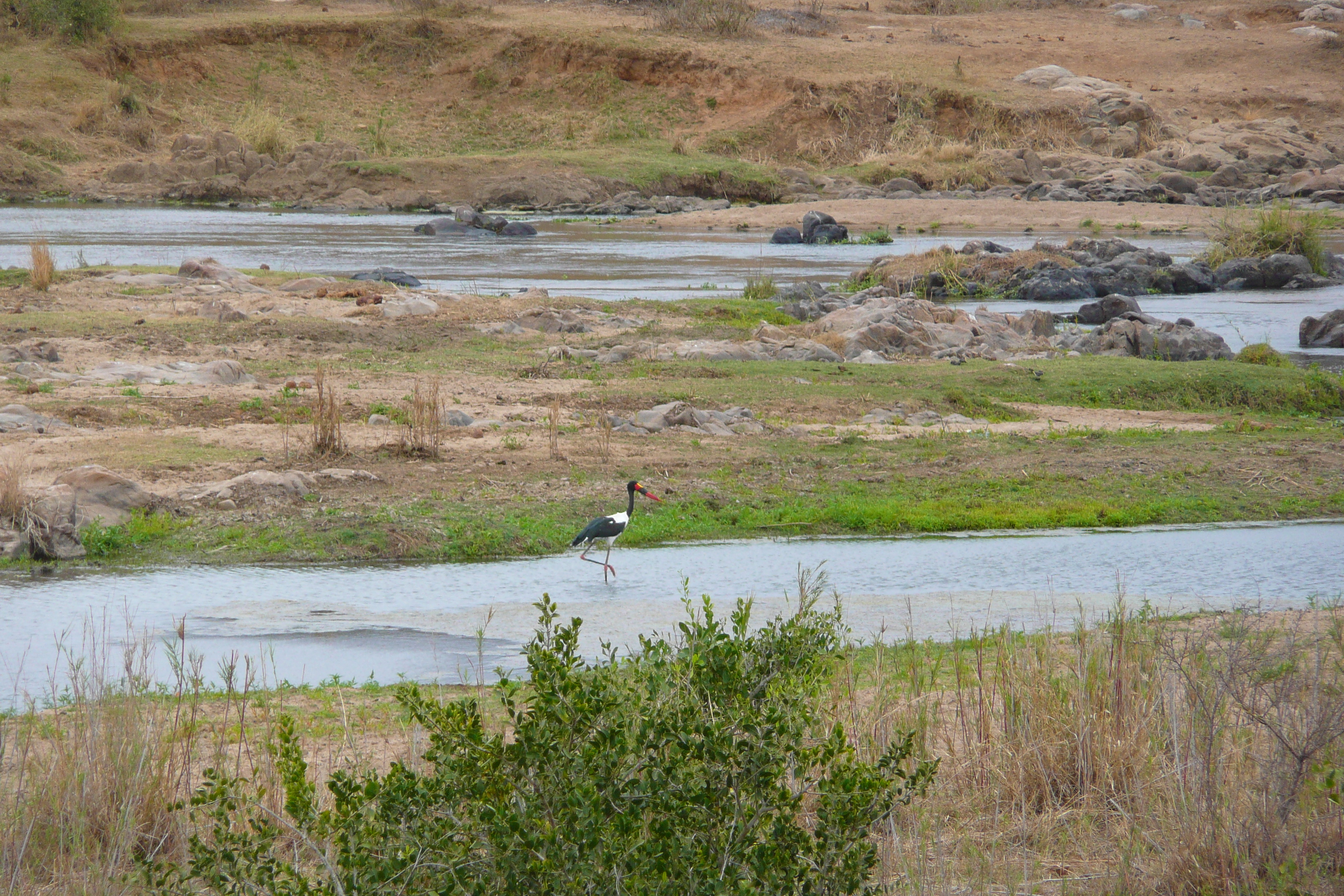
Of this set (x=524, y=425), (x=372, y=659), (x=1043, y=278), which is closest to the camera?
(x=372, y=659)

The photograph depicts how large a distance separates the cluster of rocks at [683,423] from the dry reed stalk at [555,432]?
0.65 m

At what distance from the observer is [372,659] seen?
7934 millimetres

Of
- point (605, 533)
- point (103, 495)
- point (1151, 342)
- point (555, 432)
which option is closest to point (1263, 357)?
point (1151, 342)

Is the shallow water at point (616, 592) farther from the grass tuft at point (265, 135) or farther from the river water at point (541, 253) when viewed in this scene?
the grass tuft at point (265, 135)

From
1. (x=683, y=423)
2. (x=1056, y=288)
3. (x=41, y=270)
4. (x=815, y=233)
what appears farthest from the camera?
(x=815, y=233)

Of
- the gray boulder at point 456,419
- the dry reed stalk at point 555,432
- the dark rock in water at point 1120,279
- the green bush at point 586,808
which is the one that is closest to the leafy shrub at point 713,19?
the dark rock in water at point 1120,279

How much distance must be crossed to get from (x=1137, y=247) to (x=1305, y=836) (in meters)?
32.5

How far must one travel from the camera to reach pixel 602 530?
32.1 feet

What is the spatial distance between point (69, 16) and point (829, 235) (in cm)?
3926

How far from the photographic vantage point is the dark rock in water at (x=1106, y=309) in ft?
77.0

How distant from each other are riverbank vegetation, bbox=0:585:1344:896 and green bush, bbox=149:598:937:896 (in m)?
0.01

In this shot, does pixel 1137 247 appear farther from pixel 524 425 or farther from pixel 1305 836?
pixel 1305 836

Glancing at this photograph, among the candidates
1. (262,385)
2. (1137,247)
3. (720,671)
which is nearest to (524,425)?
(262,385)

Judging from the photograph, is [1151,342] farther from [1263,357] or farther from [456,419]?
[456,419]
